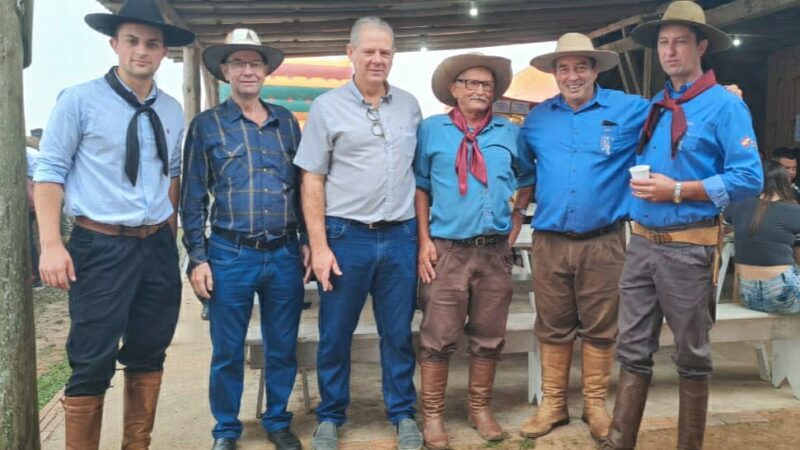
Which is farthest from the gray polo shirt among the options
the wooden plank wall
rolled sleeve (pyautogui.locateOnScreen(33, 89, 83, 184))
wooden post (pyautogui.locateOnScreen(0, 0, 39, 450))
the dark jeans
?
the wooden plank wall

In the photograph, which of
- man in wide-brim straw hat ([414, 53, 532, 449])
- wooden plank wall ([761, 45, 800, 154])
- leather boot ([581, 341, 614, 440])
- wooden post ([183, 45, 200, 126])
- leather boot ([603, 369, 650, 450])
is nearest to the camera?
leather boot ([603, 369, 650, 450])

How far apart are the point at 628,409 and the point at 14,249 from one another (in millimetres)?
2778

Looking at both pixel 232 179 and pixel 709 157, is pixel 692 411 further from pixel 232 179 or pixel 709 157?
pixel 232 179

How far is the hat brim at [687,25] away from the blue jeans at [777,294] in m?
1.72

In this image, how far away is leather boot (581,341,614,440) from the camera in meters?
3.36

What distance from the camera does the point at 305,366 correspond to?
3.62m

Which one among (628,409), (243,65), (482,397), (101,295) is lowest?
(482,397)

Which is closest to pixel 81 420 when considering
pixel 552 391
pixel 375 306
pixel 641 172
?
pixel 375 306

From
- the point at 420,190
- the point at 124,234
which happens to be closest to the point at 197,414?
the point at 124,234

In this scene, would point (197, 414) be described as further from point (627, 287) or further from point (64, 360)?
point (627, 287)

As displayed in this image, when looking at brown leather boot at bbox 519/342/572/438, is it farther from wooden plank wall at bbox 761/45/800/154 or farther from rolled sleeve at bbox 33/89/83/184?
wooden plank wall at bbox 761/45/800/154

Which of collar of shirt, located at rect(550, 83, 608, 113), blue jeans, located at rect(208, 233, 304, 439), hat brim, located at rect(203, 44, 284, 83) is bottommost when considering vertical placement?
blue jeans, located at rect(208, 233, 304, 439)

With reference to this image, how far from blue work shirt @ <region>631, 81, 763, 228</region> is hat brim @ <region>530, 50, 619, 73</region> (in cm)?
46

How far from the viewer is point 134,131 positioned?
2.81 metres
